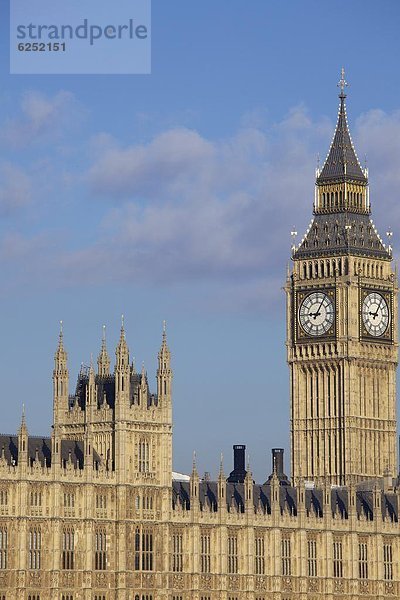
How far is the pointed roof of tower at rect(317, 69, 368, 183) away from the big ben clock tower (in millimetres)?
80

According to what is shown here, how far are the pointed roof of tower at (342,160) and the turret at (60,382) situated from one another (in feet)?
132

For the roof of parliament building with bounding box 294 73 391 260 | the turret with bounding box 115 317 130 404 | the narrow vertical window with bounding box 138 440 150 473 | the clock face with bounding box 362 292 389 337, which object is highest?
the roof of parliament building with bounding box 294 73 391 260

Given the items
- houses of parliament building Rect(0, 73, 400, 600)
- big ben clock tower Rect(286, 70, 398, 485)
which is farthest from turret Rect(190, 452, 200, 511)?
big ben clock tower Rect(286, 70, 398, 485)

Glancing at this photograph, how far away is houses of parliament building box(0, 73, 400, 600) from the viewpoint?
153 meters

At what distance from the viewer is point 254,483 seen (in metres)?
170

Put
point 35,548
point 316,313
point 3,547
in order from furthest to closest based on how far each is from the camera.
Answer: point 316,313 → point 35,548 → point 3,547

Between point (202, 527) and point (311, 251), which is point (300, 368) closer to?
point (311, 251)

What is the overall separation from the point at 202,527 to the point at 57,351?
15.5m

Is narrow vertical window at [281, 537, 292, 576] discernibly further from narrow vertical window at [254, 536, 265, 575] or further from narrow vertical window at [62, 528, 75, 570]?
narrow vertical window at [62, 528, 75, 570]

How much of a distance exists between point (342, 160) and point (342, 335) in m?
14.4

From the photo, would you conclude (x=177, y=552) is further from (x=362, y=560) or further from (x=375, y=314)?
(x=375, y=314)

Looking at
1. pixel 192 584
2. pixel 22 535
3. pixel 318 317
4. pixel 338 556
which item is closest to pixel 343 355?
pixel 318 317

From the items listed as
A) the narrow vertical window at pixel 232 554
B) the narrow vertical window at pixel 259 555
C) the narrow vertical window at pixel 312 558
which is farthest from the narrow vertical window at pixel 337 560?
the narrow vertical window at pixel 232 554

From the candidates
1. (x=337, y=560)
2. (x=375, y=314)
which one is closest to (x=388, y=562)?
(x=337, y=560)
